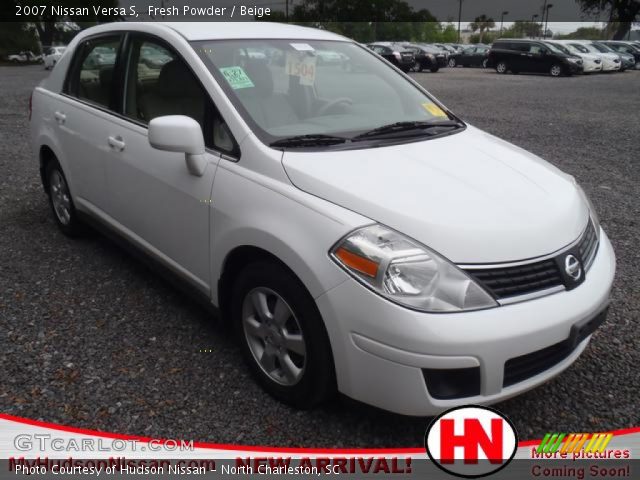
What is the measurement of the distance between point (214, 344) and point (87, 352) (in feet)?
2.12

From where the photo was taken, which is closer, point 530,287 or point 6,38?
point 530,287

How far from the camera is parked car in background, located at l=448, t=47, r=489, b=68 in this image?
3369 centimetres

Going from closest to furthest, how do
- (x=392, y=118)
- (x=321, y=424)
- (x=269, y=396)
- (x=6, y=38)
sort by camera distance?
(x=321, y=424) → (x=269, y=396) → (x=392, y=118) → (x=6, y=38)

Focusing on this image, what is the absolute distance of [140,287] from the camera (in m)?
3.79

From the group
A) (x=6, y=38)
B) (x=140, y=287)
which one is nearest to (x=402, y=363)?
(x=140, y=287)

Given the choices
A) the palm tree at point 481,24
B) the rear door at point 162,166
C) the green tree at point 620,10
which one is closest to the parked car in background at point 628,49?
the green tree at point 620,10

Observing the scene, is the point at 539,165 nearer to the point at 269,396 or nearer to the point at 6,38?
the point at 269,396

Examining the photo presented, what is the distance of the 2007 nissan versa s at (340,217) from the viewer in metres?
2.08

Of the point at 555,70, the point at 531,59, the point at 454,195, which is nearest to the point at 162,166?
the point at 454,195

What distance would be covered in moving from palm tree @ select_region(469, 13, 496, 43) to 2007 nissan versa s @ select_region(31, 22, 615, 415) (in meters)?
80.8

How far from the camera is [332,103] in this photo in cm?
310
